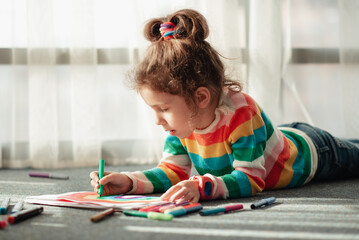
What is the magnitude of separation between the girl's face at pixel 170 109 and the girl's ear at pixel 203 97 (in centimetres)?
3

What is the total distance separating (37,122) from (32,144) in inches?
3.5

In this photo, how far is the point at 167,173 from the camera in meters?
1.30

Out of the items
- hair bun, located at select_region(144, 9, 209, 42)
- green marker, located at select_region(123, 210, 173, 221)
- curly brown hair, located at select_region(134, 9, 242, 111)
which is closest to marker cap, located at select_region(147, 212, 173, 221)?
green marker, located at select_region(123, 210, 173, 221)

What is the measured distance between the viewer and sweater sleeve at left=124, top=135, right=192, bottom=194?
1.23 meters

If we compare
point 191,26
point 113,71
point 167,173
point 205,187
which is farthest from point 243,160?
point 113,71

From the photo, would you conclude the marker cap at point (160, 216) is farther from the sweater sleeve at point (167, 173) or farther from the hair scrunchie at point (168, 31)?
the hair scrunchie at point (168, 31)

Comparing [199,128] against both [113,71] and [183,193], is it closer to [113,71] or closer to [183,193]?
[183,193]

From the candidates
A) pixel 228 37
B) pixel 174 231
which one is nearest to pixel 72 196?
pixel 174 231

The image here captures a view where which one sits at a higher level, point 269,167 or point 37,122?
point 37,122

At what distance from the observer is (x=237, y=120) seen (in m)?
1.18

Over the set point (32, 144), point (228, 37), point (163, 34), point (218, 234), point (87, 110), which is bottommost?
point (218, 234)

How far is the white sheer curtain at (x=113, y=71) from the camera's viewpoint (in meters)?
1.93

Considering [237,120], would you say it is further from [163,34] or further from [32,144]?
[32,144]

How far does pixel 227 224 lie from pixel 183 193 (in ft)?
0.54
